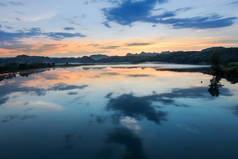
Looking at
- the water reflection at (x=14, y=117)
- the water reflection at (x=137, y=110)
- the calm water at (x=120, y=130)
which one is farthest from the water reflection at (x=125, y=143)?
the water reflection at (x=14, y=117)

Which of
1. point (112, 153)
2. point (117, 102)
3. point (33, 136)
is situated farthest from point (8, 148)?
point (117, 102)

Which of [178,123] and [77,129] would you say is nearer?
[77,129]

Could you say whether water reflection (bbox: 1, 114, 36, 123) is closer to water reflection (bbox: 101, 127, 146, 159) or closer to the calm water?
the calm water

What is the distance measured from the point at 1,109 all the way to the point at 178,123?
2136 centimetres

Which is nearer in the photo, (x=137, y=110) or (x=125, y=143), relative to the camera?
(x=125, y=143)

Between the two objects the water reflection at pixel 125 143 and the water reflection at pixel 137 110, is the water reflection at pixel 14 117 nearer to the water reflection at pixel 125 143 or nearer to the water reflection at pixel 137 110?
the water reflection at pixel 137 110

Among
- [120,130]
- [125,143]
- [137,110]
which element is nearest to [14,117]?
[120,130]

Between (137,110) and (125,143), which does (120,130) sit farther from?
(137,110)

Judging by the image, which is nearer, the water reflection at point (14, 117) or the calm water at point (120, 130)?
the calm water at point (120, 130)

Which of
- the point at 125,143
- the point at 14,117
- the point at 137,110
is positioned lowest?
the point at 137,110

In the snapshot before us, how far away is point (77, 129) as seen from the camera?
544 inches

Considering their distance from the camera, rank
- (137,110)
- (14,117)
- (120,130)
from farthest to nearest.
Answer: (137,110) < (14,117) < (120,130)

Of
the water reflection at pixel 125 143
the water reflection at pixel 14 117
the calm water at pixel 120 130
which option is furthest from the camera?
the water reflection at pixel 14 117

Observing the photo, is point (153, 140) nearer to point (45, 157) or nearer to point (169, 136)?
point (169, 136)
